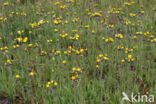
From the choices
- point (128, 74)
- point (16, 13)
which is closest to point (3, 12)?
point (16, 13)

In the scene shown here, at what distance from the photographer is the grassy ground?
2.59 metres

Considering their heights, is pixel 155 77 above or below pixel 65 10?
below

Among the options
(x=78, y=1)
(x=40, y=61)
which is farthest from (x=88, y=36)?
(x=78, y=1)

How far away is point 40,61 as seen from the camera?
3410 millimetres

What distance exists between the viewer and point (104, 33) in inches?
159

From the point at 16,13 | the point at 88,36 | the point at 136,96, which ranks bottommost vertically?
the point at 136,96

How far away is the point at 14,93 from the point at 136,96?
157 cm

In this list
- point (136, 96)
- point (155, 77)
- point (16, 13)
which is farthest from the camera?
point (16, 13)

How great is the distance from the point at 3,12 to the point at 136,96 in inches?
138

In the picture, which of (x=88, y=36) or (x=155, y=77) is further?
(x=88, y=36)

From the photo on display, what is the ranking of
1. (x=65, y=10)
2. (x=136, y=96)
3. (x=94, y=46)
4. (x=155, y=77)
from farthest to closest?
(x=65, y=10)
(x=94, y=46)
(x=155, y=77)
(x=136, y=96)

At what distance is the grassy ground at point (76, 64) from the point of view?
259cm

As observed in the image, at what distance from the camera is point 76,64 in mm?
3111

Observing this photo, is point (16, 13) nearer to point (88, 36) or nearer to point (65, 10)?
point (65, 10)
